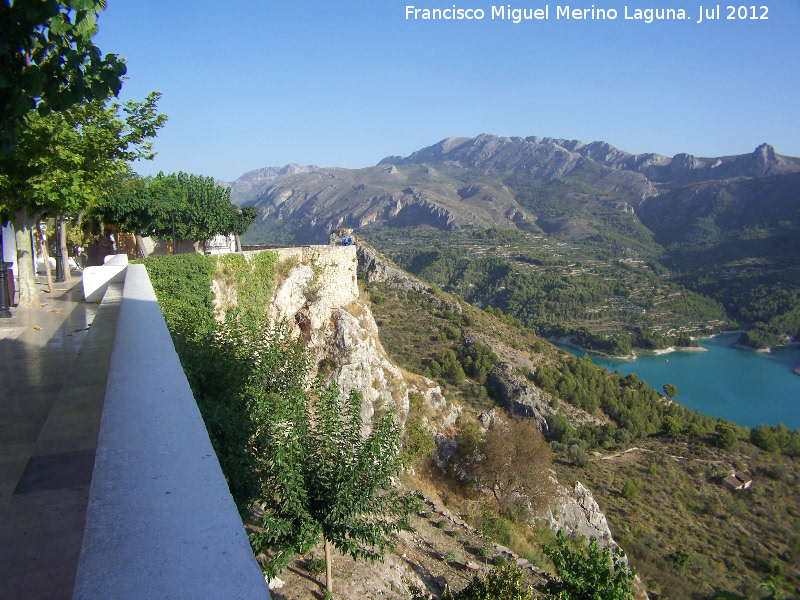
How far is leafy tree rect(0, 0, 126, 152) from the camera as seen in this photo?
8.30 feet

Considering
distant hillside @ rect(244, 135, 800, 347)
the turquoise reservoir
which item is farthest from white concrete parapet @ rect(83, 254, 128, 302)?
distant hillside @ rect(244, 135, 800, 347)


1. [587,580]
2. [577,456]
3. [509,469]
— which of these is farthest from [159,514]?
[577,456]

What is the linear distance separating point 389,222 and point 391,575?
117 metres

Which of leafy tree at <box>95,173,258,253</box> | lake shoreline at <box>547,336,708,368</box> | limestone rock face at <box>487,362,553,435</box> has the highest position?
leafy tree at <box>95,173,258,253</box>

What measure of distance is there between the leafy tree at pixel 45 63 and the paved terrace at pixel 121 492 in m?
1.49

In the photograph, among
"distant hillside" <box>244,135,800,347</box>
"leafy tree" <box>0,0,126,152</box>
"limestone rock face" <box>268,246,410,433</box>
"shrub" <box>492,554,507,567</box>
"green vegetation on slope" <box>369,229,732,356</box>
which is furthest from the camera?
"distant hillside" <box>244,135,800,347</box>

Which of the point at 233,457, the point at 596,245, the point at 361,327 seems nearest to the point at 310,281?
the point at 361,327

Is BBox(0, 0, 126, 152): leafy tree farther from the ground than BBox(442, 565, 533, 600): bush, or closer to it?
farther from the ground

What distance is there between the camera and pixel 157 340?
3531 mm

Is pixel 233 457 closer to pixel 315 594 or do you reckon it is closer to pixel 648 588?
pixel 315 594

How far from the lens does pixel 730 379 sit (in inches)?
2507

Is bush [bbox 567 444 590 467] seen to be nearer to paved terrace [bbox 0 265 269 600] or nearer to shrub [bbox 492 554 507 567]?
shrub [bbox 492 554 507 567]

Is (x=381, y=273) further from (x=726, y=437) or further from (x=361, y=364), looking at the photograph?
(x=726, y=437)

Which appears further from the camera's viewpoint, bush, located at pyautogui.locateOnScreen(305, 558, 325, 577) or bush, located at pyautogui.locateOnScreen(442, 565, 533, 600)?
bush, located at pyautogui.locateOnScreen(305, 558, 325, 577)
